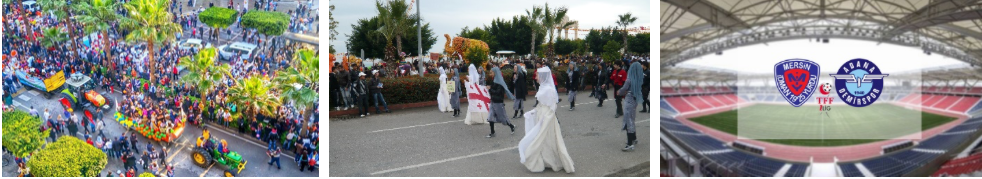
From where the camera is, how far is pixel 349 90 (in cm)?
908

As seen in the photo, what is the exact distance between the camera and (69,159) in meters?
5.18

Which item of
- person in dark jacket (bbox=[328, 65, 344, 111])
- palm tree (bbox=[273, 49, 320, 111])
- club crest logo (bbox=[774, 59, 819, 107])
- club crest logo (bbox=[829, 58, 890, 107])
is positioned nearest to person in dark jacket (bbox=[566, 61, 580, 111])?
person in dark jacket (bbox=[328, 65, 344, 111])

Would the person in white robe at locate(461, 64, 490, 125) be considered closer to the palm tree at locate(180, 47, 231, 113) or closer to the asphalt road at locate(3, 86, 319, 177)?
the asphalt road at locate(3, 86, 319, 177)

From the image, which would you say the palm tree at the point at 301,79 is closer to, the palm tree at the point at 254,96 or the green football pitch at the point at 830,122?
the palm tree at the point at 254,96

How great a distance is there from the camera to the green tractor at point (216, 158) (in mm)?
5051

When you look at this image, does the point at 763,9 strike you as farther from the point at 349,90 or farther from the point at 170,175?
the point at 349,90

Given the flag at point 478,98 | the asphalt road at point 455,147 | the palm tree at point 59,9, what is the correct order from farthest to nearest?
the flag at point 478,98 < the asphalt road at point 455,147 < the palm tree at point 59,9

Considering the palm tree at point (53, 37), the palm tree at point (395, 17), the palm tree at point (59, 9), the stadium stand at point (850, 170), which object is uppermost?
the palm tree at point (395, 17)

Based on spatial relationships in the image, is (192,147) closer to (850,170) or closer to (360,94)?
(360,94)

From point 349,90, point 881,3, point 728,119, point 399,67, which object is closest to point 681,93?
point 728,119

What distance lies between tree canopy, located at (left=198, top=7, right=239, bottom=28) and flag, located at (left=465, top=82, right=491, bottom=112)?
3.53m

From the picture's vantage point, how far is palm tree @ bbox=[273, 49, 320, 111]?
4832 mm

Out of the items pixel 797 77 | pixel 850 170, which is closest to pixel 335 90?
pixel 797 77

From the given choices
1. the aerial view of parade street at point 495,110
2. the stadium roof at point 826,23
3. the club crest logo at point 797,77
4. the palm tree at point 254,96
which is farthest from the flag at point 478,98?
the club crest logo at point 797,77
